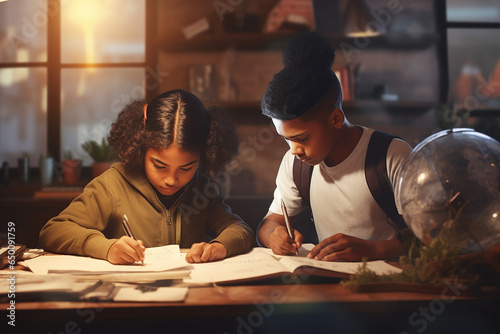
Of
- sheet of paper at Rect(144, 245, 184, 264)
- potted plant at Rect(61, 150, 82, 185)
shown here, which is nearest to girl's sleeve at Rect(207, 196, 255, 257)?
sheet of paper at Rect(144, 245, 184, 264)

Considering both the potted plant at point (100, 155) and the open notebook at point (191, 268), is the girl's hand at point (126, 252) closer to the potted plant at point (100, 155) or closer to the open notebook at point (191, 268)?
the open notebook at point (191, 268)

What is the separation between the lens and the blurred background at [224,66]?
319 cm

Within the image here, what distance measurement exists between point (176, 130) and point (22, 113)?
2399mm

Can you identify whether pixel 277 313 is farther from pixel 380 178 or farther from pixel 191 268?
pixel 380 178

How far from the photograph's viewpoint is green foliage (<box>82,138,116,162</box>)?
10.2ft

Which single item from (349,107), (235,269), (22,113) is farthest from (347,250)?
(22,113)

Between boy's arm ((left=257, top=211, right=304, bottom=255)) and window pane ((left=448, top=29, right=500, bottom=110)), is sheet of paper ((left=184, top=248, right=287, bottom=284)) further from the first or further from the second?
window pane ((left=448, top=29, right=500, bottom=110))

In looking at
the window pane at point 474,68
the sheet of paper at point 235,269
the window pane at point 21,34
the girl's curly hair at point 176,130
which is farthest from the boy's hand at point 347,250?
the window pane at point 21,34

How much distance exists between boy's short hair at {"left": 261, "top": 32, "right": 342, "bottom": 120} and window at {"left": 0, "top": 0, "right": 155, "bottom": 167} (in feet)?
7.15

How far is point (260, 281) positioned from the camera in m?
1.05

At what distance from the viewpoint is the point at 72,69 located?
11.0 feet

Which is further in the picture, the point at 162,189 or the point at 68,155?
the point at 68,155

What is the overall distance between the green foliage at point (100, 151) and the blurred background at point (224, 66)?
0.18 m

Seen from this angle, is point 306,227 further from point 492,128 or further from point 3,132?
point 3,132
